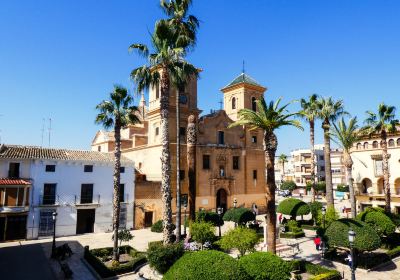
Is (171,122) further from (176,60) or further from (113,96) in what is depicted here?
(176,60)

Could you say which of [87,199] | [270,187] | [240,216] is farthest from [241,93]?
[270,187]

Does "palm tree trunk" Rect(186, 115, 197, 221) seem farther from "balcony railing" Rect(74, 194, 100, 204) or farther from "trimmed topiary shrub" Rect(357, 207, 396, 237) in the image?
"trimmed topiary shrub" Rect(357, 207, 396, 237)

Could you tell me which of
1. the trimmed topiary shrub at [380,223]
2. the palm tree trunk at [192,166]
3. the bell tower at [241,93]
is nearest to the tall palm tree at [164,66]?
the palm tree trunk at [192,166]

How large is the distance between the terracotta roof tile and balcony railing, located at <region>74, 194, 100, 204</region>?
11.9 ft

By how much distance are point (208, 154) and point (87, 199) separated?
50.2ft

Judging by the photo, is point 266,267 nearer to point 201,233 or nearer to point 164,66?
point 201,233

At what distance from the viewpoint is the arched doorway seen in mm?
37831

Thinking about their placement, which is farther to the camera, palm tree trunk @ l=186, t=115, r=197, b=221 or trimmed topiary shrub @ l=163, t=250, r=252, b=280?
palm tree trunk @ l=186, t=115, r=197, b=221

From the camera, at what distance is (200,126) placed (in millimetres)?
36562

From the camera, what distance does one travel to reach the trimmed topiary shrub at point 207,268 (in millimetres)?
9922

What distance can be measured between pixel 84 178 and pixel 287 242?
65.9ft

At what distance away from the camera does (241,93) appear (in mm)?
42188

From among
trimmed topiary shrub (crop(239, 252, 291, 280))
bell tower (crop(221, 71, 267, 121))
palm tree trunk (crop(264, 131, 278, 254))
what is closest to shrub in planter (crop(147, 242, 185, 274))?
trimmed topiary shrub (crop(239, 252, 291, 280))

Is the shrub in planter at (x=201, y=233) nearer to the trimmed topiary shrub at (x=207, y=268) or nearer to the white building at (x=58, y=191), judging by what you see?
the trimmed topiary shrub at (x=207, y=268)
